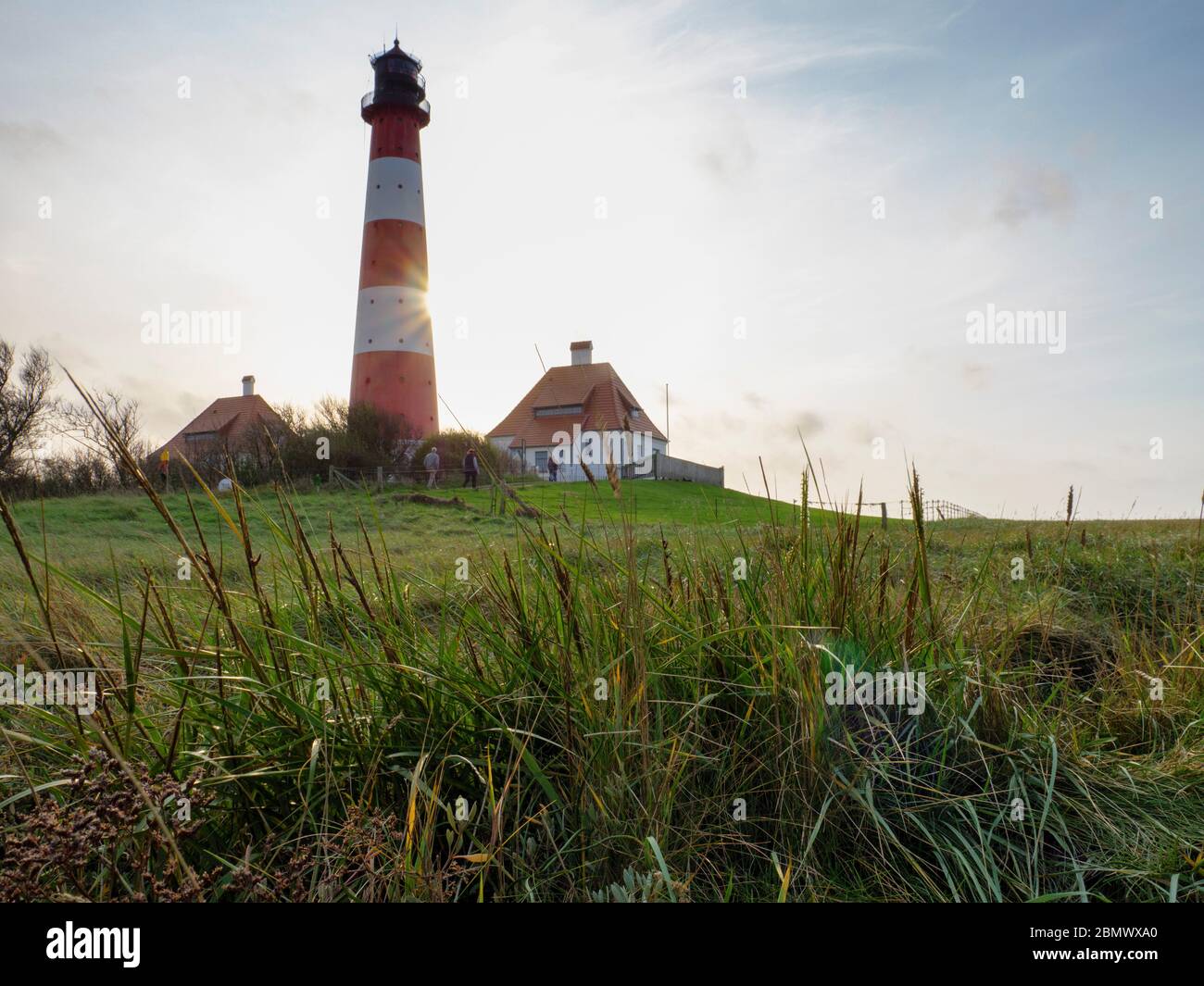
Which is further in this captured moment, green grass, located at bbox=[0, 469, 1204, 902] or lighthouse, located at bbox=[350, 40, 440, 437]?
lighthouse, located at bbox=[350, 40, 440, 437]

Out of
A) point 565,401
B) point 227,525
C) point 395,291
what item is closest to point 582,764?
point 227,525

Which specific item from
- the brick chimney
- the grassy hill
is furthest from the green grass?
the brick chimney

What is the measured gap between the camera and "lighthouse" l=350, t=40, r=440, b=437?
2714cm

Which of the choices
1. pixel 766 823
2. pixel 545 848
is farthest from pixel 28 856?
pixel 766 823

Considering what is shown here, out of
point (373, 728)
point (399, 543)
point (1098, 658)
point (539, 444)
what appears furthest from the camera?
point (539, 444)

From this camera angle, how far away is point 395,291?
27.3 m

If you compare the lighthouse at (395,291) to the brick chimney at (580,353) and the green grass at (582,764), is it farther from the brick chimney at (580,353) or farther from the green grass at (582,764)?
the green grass at (582,764)

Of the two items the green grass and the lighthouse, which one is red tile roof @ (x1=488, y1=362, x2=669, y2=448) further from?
the green grass

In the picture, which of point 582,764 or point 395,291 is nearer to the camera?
point 582,764

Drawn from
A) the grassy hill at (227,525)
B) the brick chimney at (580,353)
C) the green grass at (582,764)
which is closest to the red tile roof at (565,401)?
the brick chimney at (580,353)

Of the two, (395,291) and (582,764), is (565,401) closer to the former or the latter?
(395,291)
